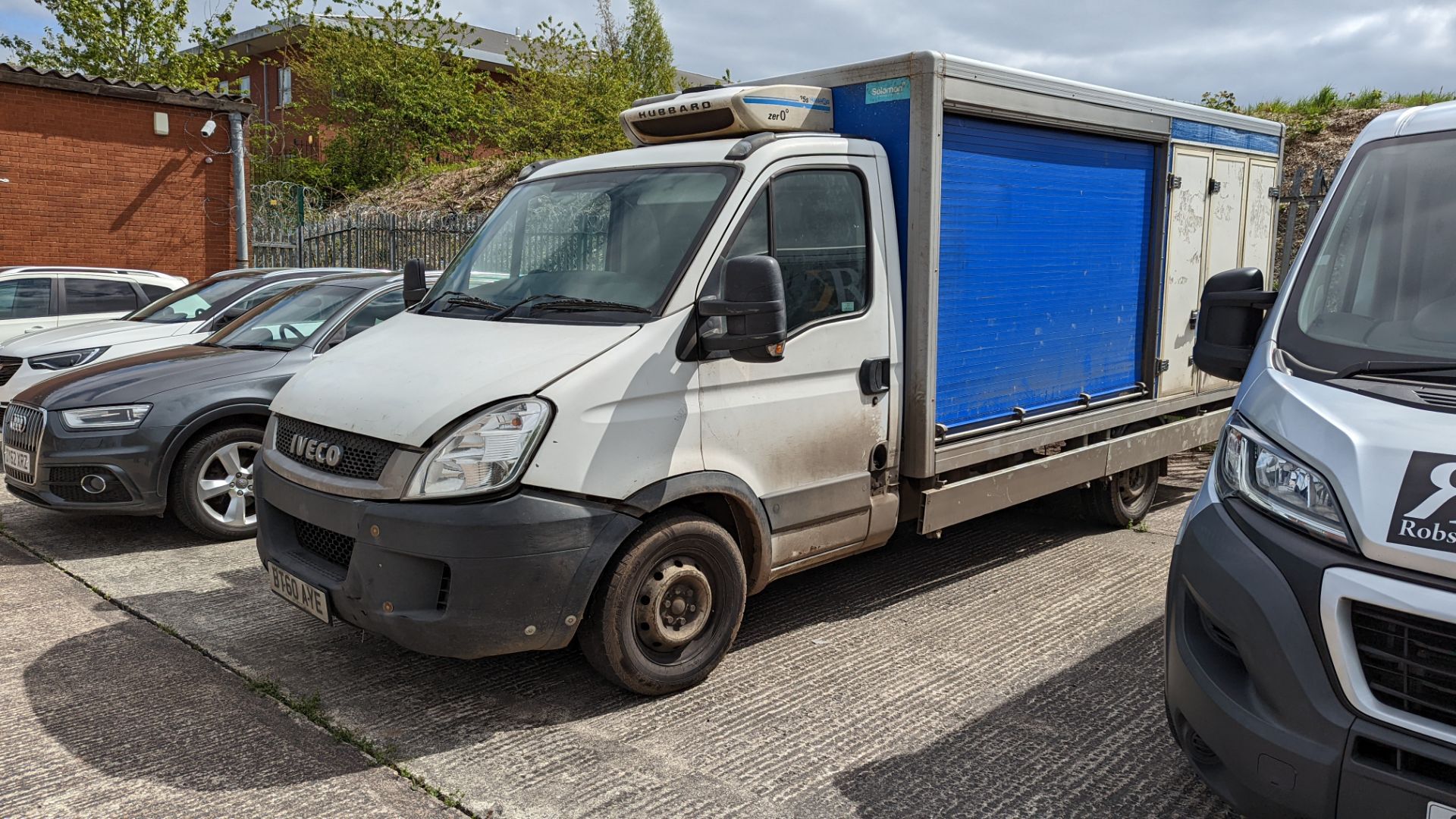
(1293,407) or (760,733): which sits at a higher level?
(1293,407)

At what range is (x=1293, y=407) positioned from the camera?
2785 millimetres

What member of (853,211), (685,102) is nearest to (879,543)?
(853,211)

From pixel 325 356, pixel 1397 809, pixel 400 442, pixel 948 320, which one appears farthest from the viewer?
pixel 948 320

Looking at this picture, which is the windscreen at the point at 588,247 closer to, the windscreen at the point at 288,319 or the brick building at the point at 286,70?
the windscreen at the point at 288,319

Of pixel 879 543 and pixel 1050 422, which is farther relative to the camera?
pixel 1050 422

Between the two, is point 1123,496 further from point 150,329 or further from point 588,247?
point 150,329

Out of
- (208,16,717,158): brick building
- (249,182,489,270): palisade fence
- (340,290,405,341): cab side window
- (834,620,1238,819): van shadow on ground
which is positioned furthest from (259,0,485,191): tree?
(834,620,1238,819): van shadow on ground

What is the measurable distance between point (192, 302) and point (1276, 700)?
9878 millimetres

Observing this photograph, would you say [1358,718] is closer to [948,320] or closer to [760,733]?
[760,733]

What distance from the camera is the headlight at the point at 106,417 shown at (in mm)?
6215

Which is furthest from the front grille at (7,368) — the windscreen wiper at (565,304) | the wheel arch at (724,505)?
the wheel arch at (724,505)

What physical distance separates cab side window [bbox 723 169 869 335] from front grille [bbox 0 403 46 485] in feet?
15.4

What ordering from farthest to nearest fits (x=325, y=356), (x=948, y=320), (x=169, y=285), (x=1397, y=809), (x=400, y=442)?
(x=169, y=285), (x=948, y=320), (x=325, y=356), (x=400, y=442), (x=1397, y=809)

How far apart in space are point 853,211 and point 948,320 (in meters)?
0.76
